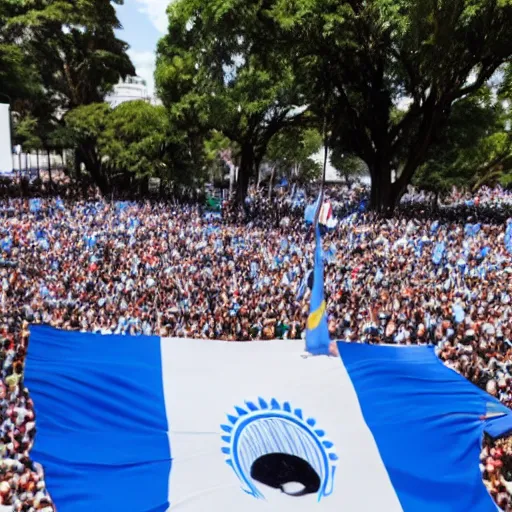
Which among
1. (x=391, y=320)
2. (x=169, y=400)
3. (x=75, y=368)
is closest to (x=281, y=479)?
(x=169, y=400)

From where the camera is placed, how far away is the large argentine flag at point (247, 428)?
4.51 metres

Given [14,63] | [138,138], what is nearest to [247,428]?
[138,138]

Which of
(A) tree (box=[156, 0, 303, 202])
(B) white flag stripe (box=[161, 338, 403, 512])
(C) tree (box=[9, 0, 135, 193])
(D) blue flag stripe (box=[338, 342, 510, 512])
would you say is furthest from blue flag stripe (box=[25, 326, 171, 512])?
(C) tree (box=[9, 0, 135, 193])

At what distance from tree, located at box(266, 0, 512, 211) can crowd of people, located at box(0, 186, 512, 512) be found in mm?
4610

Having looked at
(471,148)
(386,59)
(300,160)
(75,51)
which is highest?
(75,51)

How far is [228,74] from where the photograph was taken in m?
20.8

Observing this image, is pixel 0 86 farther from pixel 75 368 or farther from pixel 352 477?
pixel 352 477

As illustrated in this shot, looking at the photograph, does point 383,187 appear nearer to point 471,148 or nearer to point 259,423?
point 471,148

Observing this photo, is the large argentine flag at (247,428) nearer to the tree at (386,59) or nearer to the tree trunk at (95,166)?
the tree at (386,59)

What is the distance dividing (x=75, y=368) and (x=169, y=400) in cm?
89

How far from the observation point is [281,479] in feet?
15.5

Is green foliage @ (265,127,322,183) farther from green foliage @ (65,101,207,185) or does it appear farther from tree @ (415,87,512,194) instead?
green foliage @ (65,101,207,185)

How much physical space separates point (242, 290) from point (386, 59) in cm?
1177

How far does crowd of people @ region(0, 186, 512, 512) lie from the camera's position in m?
7.93
